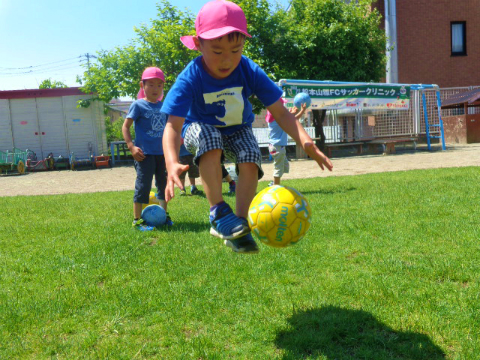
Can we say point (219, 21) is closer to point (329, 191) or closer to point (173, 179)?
point (173, 179)

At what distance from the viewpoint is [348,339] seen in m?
2.69

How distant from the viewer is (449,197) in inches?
269

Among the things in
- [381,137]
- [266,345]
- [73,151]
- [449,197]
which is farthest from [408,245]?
[73,151]

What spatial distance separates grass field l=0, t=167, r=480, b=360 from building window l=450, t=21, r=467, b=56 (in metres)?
23.9

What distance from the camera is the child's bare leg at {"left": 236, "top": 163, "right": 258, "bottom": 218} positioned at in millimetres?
3414

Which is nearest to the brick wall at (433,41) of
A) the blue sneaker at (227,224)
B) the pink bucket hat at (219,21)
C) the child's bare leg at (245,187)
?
the child's bare leg at (245,187)

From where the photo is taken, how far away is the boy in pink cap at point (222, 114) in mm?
2986

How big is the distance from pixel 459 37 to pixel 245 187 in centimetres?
2762

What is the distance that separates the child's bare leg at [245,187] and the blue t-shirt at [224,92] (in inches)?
14.5

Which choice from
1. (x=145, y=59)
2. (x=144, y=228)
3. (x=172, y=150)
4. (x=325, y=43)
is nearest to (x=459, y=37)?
(x=325, y=43)

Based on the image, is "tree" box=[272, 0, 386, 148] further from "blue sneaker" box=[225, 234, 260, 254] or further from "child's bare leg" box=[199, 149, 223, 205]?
"blue sneaker" box=[225, 234, 260, 254]

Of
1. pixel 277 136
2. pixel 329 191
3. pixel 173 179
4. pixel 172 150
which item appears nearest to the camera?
pixel 173 179

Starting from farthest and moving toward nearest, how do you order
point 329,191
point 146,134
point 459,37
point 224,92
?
1. point 459,37
2. point 329,191
3. point 146,134
4. point 224,92

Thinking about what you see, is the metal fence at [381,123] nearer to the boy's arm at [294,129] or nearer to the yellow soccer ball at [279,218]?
the boy's arm at [294,129]
